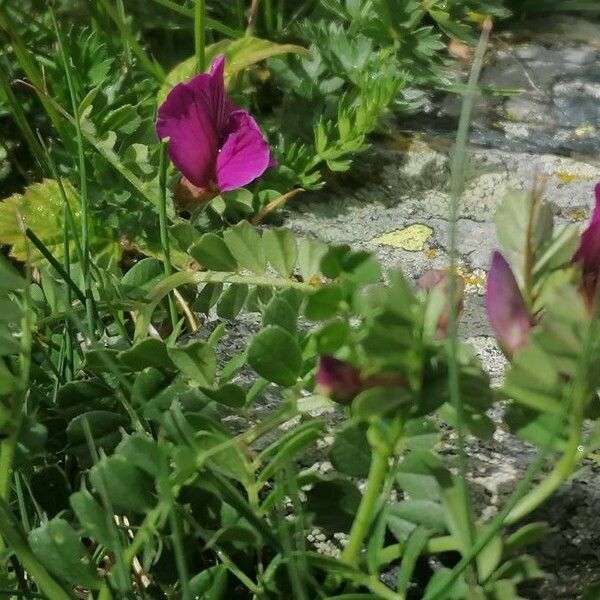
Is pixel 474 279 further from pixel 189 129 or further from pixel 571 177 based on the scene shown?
pixel 189 129

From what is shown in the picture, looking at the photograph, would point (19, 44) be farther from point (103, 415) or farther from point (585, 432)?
point (585, 432)

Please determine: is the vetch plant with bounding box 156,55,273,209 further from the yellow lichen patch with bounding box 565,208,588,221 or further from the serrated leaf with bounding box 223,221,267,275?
the yellow lichen patch with bounding box 565,208,588,221

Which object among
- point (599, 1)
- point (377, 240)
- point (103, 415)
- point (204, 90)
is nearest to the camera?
point (103, 415)

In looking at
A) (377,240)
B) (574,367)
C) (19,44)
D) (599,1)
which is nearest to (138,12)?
(19,44)

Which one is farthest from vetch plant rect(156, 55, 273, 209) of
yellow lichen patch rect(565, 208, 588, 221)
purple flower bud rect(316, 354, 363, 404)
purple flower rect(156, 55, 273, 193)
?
yellow lichen patch rect(565, 208, 588, 221)

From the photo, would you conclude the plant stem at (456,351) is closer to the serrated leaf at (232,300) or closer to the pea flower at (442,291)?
the pea flower at (442,291)

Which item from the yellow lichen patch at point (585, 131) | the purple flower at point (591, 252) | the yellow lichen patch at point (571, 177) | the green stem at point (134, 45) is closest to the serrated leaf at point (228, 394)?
the purple flower at point (591, 252)

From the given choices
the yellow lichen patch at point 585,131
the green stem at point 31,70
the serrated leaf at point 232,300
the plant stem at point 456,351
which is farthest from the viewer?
the yellow lichen patch at point 585,131
